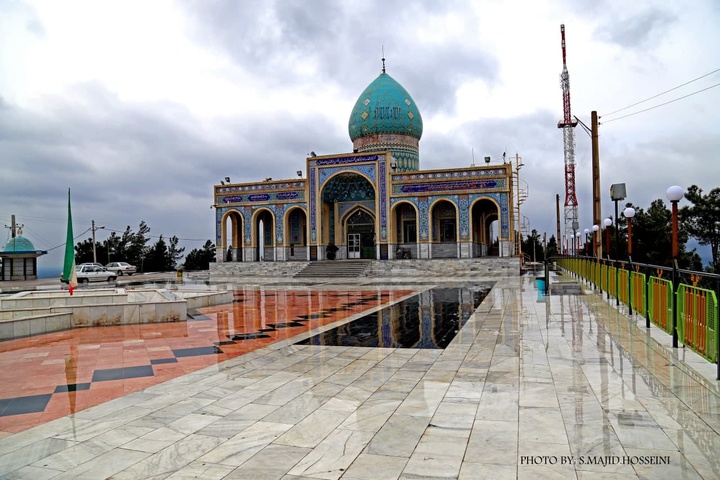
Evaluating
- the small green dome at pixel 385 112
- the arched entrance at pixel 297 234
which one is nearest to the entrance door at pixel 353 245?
the arched entrance at pixel 297 234

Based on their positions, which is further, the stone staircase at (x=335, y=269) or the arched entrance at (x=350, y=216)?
the arched entrance at (x=350, y=216)

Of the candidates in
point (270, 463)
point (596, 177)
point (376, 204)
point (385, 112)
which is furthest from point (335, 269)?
point (270, 463)

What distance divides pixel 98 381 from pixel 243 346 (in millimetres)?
2173

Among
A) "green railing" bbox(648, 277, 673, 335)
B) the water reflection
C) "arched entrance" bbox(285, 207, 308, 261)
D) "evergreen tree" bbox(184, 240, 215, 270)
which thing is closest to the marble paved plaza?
"green railing" bbox(648, 277, 673, 335)

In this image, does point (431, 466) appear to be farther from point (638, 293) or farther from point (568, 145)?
point (568, 145)

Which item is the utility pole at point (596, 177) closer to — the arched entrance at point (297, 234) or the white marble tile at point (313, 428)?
the white marble tile at point (313, 428)

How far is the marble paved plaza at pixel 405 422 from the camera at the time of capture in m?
3.09

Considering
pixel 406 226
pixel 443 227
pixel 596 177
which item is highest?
pixel 596 177

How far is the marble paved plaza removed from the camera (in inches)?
122

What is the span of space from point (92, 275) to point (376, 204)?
1612 centimetres

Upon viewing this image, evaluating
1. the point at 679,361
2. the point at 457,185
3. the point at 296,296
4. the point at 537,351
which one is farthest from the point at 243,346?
the point at 457,185

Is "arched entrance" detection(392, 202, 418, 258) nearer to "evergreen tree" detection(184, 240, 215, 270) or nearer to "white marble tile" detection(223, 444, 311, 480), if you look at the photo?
"evergreen tree" detection(184, 240, 215, 270)

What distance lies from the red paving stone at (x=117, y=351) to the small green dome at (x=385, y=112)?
907 inches

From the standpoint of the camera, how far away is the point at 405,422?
386 centimetres
